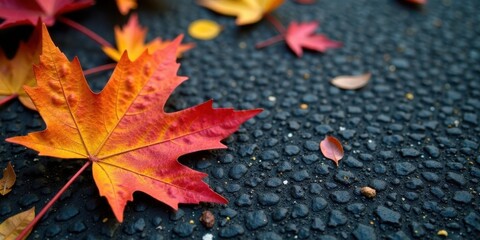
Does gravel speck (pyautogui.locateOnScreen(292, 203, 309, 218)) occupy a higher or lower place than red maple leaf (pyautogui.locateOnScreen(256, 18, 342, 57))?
lower

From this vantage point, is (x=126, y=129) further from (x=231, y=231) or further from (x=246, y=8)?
(x=246, y=8)

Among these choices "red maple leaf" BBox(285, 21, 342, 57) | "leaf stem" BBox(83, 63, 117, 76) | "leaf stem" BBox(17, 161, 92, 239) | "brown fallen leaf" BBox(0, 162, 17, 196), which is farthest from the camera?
"red maple leaf" BBox(285, 21, 342, 57)

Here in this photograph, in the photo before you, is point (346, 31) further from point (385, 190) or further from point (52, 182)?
point (52, 182)

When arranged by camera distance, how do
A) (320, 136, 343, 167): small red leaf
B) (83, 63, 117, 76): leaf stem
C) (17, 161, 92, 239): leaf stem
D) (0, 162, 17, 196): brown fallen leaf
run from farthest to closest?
1. (83, 63, 117, 76): leaf stem
2. (320, 136, 343, 167): small red leaf
3. (0, 162, 17, 196): brown fallen leaf
4. (17, 161, 92, 239): leaf stem

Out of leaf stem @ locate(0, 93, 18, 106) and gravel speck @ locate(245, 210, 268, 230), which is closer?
gravel speck @ locate(245, 210, 268, 230)

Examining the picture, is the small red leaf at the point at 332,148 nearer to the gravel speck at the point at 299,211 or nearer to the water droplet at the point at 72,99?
the gravel speck at the point at 299,211

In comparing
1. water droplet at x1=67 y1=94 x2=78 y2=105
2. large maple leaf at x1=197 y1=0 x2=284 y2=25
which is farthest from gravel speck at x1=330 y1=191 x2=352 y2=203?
large maple leaf at x1=197 y1=0 x2=284 y2=25

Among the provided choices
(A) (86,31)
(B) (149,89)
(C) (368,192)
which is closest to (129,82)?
(B) (149,89)

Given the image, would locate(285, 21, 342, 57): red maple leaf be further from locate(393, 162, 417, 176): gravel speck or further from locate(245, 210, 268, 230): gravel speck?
locate(245, 210, 268, 230): gravel speck
